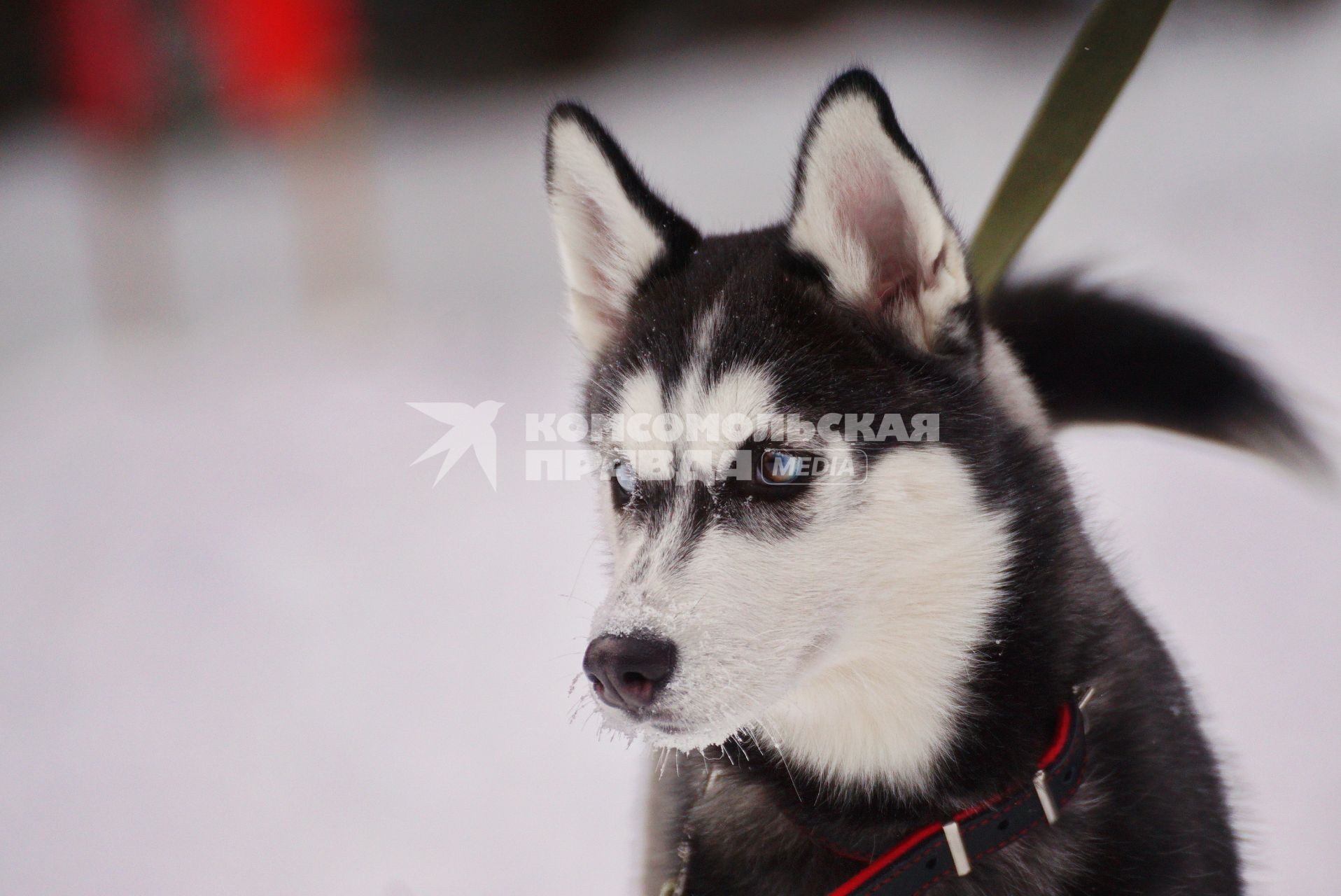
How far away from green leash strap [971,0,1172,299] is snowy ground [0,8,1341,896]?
24 cm

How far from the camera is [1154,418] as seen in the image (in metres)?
1.51

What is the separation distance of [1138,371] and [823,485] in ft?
2.39

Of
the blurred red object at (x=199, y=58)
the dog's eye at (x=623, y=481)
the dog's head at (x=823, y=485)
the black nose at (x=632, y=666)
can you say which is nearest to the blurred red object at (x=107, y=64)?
the blurred red object at (x=199, y=58)

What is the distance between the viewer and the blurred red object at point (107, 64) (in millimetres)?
3402

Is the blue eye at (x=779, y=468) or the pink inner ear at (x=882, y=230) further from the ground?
the pink inner ear at (x=882, y=230)

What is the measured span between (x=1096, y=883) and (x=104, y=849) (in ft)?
5.36

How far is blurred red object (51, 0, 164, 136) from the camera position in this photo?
3.40 metres

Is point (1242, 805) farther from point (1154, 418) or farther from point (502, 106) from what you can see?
point (502, 106)

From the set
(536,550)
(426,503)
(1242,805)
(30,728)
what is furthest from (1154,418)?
(30,728)

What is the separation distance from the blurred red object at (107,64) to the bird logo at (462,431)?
5.75 feet

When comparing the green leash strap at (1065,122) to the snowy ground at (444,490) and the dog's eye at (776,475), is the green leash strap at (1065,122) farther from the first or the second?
the dog's eye at (776,475)

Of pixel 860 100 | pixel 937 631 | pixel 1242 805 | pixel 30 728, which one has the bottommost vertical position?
pixel 30 728

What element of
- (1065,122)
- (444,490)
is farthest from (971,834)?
(444,490)

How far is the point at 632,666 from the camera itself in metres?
0.92
